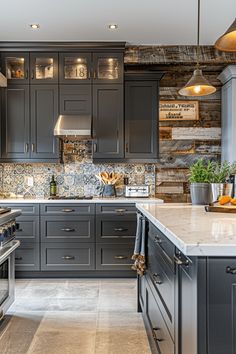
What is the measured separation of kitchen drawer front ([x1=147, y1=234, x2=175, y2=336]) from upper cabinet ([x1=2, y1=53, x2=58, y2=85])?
Answer: 3034 millimetres

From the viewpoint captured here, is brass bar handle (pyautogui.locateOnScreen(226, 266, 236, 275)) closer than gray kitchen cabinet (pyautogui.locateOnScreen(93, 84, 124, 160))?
Yes

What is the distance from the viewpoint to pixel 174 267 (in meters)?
1.69

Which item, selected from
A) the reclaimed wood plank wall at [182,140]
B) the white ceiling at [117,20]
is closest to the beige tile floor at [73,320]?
the reclaimed wood plank wall at [182,140]

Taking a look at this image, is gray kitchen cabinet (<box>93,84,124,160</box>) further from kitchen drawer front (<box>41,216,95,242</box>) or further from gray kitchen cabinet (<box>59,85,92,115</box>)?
kitchen drawer front (<box>41,216,95,242</box>)

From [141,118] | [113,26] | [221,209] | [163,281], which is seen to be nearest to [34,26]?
[113,26]

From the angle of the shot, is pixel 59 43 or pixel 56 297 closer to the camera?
pixel 56 297

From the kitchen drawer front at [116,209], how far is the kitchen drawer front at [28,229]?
0.76 m

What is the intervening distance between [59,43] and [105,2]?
1264 millimetres

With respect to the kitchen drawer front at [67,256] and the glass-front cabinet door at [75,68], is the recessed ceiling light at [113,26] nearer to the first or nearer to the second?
the glass-front cabinet door at [75,68]

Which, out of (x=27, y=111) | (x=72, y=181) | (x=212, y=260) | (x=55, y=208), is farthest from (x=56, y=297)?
(x=212, y=260)

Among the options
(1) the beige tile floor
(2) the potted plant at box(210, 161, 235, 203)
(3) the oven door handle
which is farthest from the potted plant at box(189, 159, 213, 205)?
(3) the oven door handle

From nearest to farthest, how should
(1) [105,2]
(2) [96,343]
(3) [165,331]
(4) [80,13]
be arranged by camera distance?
(3) [165,331]
(2) [96,343]
(1) [105,2]
(4) [80,13]

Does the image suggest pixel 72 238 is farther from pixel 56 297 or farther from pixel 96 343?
pixel 96 343

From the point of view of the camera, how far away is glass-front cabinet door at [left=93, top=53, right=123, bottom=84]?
4.88 meters
